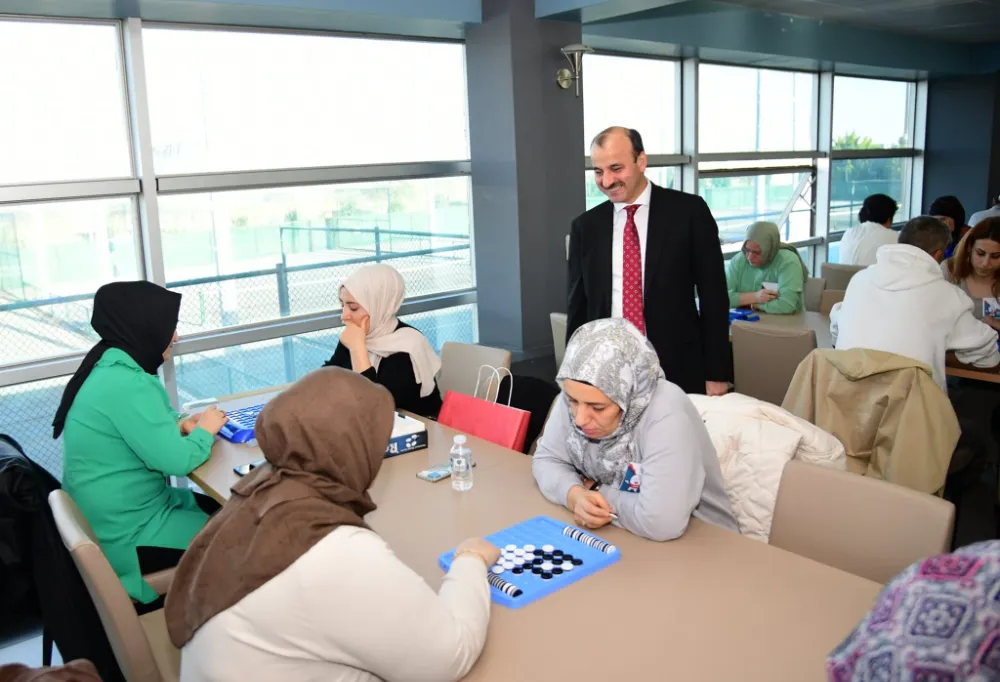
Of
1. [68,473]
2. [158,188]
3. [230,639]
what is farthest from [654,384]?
[158,188]

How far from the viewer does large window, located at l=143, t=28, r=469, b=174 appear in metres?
4.08

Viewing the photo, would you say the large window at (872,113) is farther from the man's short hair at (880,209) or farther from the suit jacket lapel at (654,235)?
the suit jacket lapel at (654,235)

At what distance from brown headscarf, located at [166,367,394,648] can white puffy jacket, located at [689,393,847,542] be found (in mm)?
1051

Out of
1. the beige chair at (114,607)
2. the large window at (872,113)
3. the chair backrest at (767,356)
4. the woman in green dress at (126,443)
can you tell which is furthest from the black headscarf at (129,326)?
the large window at (872,113)

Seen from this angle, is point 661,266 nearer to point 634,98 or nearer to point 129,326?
point 129,326

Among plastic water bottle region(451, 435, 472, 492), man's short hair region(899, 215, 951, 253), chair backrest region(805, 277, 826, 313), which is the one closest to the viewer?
plastic water bottle region(451, 435, 472, 492)

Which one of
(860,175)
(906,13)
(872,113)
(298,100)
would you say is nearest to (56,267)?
(298,100)

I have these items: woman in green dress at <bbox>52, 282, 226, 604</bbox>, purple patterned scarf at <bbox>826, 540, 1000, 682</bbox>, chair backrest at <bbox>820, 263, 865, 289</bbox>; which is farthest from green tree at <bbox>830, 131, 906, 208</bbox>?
purple patterned scarf at <bbox>826, 540, 1000, 682</bbox>

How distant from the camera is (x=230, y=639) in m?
1.27

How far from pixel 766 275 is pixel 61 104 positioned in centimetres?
391

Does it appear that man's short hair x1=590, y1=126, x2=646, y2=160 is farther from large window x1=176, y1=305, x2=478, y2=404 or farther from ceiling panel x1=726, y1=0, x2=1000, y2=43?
ceiling panel x1=726, y1=0, x2=1000, y2=43

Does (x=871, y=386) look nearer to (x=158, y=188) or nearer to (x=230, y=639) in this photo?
(x=230, y=639)

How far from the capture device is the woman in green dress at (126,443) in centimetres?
238

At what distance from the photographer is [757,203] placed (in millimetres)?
7336
